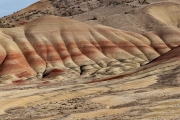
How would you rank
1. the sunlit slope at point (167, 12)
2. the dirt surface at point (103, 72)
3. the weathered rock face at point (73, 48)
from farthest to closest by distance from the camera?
the sunlit slope at point (167, 12), the weathered rock face at point (73, 48), the dirt surface at point (103, 72)

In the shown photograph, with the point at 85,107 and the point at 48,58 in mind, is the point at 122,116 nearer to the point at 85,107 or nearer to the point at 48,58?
the point at 85,107

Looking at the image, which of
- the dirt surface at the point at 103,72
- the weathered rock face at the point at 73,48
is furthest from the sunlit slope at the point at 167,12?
the weathered rock face at the point at 73,48

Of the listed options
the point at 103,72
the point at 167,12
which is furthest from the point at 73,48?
the point at 167,12

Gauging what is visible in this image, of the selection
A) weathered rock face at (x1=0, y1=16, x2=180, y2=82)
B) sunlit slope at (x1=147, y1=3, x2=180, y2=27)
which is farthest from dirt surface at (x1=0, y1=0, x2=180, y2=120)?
weathered rock face at (x1=0, y1=16, x2=180, y2=82)

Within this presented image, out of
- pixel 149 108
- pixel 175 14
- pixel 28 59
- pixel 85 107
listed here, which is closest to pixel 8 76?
pixel 28 59

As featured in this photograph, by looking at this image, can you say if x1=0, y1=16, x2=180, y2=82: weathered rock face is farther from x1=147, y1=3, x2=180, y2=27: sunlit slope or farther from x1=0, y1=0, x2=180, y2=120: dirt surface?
x1=147, y1=3, x2=180, y2=27: sunlit slope

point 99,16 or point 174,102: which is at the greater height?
point 99,16

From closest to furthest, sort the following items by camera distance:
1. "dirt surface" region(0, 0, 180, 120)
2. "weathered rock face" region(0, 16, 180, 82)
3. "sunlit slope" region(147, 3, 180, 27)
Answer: "dirt surface" region(0, 0, 180, 120) → "weathered rock face" region(0, 16, 180, 82) → "sunlit slope" region(147, 3, 180, 27)

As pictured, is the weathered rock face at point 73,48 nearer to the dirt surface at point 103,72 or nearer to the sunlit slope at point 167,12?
the dirt surface at point 103,72
